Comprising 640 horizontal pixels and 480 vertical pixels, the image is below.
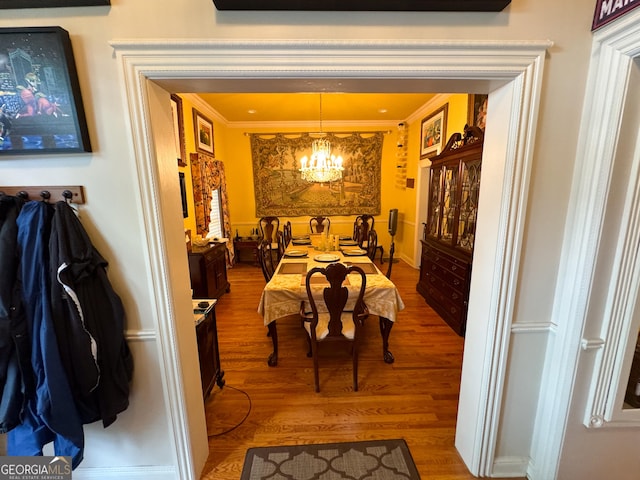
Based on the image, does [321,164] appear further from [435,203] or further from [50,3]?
[50,3]

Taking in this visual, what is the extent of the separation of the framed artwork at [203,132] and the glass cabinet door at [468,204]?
12.1 ft

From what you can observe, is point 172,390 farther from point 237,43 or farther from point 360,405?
point 237,43

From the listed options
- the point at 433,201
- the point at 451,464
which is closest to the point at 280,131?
the point at 433,201

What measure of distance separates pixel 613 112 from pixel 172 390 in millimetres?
2295

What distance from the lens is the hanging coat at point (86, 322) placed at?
3.48ft

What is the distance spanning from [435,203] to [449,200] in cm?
39

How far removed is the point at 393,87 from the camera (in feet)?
3.95

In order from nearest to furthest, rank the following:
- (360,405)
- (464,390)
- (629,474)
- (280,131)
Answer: (629,474) < (464,390) < (360,405) < (280,131)

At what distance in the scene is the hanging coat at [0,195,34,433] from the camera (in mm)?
1027

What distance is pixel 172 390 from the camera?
1.32 m

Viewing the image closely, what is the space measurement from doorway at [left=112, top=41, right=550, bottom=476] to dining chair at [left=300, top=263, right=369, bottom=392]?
0.87 meters

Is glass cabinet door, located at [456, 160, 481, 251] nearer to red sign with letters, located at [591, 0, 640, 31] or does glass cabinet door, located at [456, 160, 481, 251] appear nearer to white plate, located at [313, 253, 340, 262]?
white plate, located at [313, 253, 340, 262]

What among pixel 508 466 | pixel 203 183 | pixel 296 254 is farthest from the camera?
pixel 203 183

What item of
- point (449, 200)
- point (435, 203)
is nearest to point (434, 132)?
point (435, 203)
